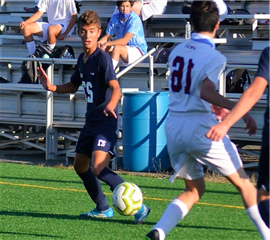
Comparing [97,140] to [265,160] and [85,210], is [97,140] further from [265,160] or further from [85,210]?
[265,160]

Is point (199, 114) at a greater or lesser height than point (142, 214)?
greater

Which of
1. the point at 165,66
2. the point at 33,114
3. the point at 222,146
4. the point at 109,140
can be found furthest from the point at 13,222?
the point at 33,114

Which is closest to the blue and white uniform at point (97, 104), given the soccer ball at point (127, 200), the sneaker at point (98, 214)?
the soccer ball at point (127, 200)

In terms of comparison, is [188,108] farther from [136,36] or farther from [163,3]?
[163,3]

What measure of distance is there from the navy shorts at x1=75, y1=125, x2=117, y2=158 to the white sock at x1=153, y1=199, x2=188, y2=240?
60.7 inches

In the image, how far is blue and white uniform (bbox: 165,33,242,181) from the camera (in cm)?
455

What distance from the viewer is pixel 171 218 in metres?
4.64

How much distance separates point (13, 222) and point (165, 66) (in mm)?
5274

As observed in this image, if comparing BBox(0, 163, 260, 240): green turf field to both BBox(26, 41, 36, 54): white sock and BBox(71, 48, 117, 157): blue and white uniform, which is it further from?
BBox(26, 41, 36, 54): white sock

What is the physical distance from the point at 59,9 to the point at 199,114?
8.91 m

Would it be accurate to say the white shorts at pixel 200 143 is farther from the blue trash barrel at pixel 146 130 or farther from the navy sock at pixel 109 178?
the blue trash barrel at pixel 146 130

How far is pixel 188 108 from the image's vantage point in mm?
4609

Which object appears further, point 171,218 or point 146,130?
point 146,130

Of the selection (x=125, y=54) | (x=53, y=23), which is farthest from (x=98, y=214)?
(x=53, y=23)
